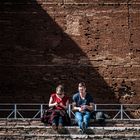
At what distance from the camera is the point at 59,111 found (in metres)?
12.4

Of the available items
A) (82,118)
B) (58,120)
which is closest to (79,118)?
(82,118)

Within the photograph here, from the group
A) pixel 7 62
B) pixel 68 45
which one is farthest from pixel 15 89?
pixel 68 45

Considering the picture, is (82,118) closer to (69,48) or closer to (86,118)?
(86,118)

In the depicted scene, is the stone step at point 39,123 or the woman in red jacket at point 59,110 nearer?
the woman in red jacket at point 59,110

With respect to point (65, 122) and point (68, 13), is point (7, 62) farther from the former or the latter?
point (65, 122)

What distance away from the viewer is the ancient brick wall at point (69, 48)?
69.5 ft

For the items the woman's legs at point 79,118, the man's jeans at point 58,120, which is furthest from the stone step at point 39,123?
the man's jeans at point 58,120

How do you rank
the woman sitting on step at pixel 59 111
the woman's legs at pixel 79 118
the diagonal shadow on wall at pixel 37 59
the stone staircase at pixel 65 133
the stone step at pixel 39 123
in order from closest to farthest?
the stone staircase at pixel 65 133, the woman's legs at pixel 79 118, the woman sitting on step at pixel 59 111, the stone step at pixel 39 123, the diagonal shadow on wall at pixel 37 59

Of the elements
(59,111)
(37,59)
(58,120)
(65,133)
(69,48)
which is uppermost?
(69,48)

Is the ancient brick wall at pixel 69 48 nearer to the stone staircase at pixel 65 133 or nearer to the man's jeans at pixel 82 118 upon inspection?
the stone staircase at pixel 65 133

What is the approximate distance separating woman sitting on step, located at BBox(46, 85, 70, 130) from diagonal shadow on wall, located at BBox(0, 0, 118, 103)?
8399 millimetres

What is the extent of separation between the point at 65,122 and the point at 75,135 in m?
0.68

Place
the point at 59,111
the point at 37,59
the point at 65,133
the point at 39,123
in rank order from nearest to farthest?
the point at 65,133, the point at 59,111, the point at 39,123, the point at 37,59

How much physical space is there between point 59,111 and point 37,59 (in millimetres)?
9264
